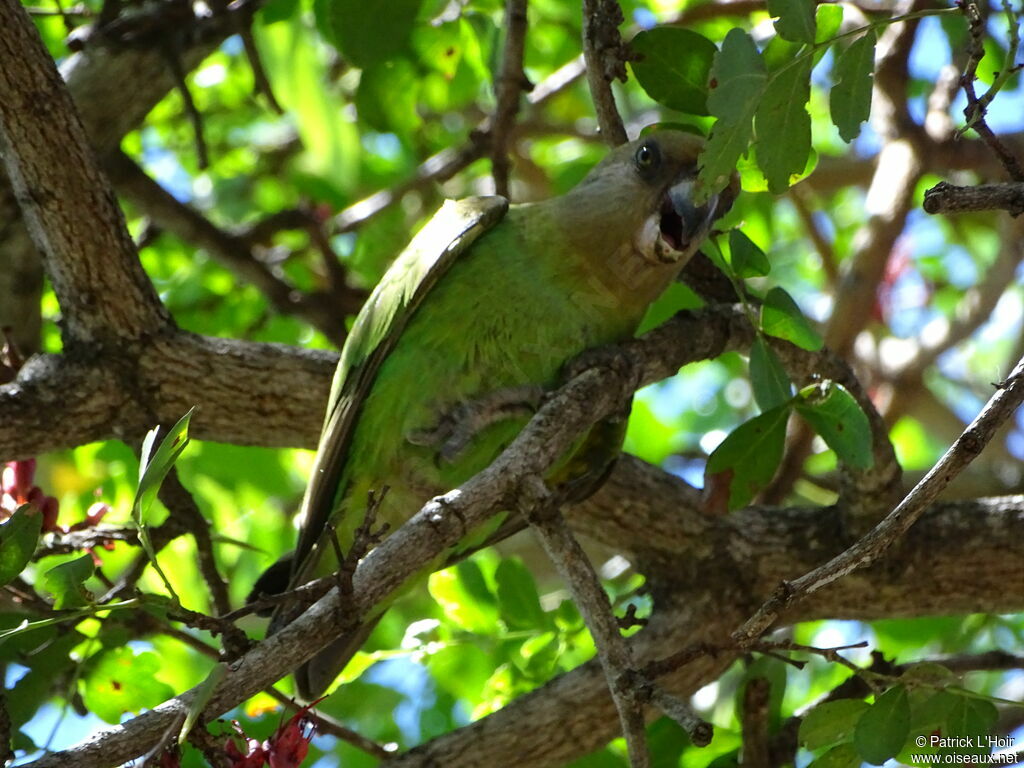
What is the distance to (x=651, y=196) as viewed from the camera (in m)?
3.26

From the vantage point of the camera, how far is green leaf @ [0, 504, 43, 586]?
82.5 inches

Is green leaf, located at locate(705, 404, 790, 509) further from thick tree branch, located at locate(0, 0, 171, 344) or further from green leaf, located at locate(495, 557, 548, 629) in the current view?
thick tree branch, located at locate(0, 0, 171, 344)

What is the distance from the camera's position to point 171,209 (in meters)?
4.22

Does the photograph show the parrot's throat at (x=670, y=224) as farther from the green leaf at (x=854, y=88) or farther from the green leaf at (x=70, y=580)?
the green leaf at (x=70, y=580)

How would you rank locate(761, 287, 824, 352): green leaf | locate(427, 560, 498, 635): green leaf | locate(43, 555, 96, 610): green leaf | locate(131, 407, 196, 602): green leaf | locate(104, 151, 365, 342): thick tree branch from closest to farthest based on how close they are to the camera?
locate(131, 407, 196, 602): green leaf
locate(43, 555, 96, 610): green leaf
locate(761, 287, 824, 352): green leaf
locate(427, 560, 498, 635): green leaf
locate(104, 151, 365, 342): thick tree branch

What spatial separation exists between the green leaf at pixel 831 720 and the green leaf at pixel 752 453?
610mm

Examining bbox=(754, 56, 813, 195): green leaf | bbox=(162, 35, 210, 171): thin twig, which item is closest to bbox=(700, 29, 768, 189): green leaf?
bbox=(754, 56, 813, 195): green leaf

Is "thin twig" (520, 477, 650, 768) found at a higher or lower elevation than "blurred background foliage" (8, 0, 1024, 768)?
lower

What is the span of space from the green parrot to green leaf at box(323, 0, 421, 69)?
1.66ft

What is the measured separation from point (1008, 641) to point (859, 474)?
1.47 m

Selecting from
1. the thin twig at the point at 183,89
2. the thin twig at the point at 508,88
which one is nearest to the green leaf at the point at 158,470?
the thin twig at the point at 508,88

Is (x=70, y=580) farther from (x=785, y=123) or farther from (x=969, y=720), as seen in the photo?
(x=969, y=720)

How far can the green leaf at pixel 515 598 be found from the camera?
3.20m

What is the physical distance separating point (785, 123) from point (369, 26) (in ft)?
4.35
